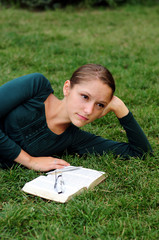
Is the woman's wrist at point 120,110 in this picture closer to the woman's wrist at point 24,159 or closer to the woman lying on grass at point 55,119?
the woman lying on grass at point 55,119

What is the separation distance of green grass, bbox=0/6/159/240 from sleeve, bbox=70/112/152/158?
0.37ft

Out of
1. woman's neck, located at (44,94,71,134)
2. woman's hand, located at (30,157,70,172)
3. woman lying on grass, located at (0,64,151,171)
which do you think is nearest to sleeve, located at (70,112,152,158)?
woman lying on grass, located at (0,64,151,171)

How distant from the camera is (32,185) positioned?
2686 millimetres

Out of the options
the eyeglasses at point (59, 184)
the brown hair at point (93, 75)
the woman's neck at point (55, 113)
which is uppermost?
the brown hair at point (93, 75)

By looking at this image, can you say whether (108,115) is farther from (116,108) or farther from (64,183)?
(64,183)

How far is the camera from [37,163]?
310 cm

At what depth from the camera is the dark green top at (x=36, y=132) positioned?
2973mm

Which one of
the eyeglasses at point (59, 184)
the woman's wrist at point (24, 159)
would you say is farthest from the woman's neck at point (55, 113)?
the eyeglasses at point (59, 184)

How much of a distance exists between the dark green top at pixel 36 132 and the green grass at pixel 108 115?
0.48ft

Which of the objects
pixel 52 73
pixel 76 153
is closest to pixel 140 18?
pixel 52 73

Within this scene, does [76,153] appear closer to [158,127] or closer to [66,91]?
[66,91]

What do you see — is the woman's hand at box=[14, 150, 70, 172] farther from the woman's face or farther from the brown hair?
the brown hair

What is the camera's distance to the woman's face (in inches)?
111

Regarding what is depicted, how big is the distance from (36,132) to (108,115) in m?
1.38
